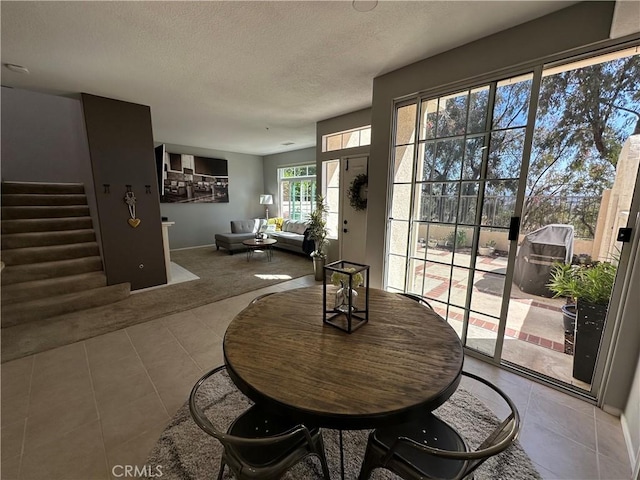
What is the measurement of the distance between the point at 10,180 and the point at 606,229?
9.33 metres

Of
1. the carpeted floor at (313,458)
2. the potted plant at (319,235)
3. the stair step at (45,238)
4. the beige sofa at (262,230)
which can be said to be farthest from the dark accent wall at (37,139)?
the carpeted floor at (313,458)

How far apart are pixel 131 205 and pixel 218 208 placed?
3.65 meters

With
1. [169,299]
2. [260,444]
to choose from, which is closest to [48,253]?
[169,299]

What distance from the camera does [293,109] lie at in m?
3.82

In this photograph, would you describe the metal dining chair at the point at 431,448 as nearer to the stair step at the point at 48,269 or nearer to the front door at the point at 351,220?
the front door at the point at 351,220

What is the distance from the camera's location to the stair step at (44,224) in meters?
3.60

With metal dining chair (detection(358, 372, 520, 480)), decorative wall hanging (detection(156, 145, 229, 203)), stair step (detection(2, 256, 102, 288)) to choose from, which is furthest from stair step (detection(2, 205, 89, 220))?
metal dining chair (detection(358, 372, 520, 480))

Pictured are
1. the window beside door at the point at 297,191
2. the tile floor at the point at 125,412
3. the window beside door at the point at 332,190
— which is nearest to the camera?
the tile floor at the point at 125,412

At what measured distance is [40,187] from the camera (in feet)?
14.2

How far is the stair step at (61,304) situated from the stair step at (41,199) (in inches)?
76.9

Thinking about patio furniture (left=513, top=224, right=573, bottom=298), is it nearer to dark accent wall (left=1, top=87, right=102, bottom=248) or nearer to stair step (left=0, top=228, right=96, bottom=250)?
stair step (left=0, top=228, right=96, bottom=250)

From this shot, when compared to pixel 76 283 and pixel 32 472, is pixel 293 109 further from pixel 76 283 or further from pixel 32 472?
pixel 32 472

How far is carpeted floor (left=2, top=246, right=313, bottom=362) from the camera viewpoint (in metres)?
2.56

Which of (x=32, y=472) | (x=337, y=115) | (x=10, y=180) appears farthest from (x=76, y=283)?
(x=337, y=115)
